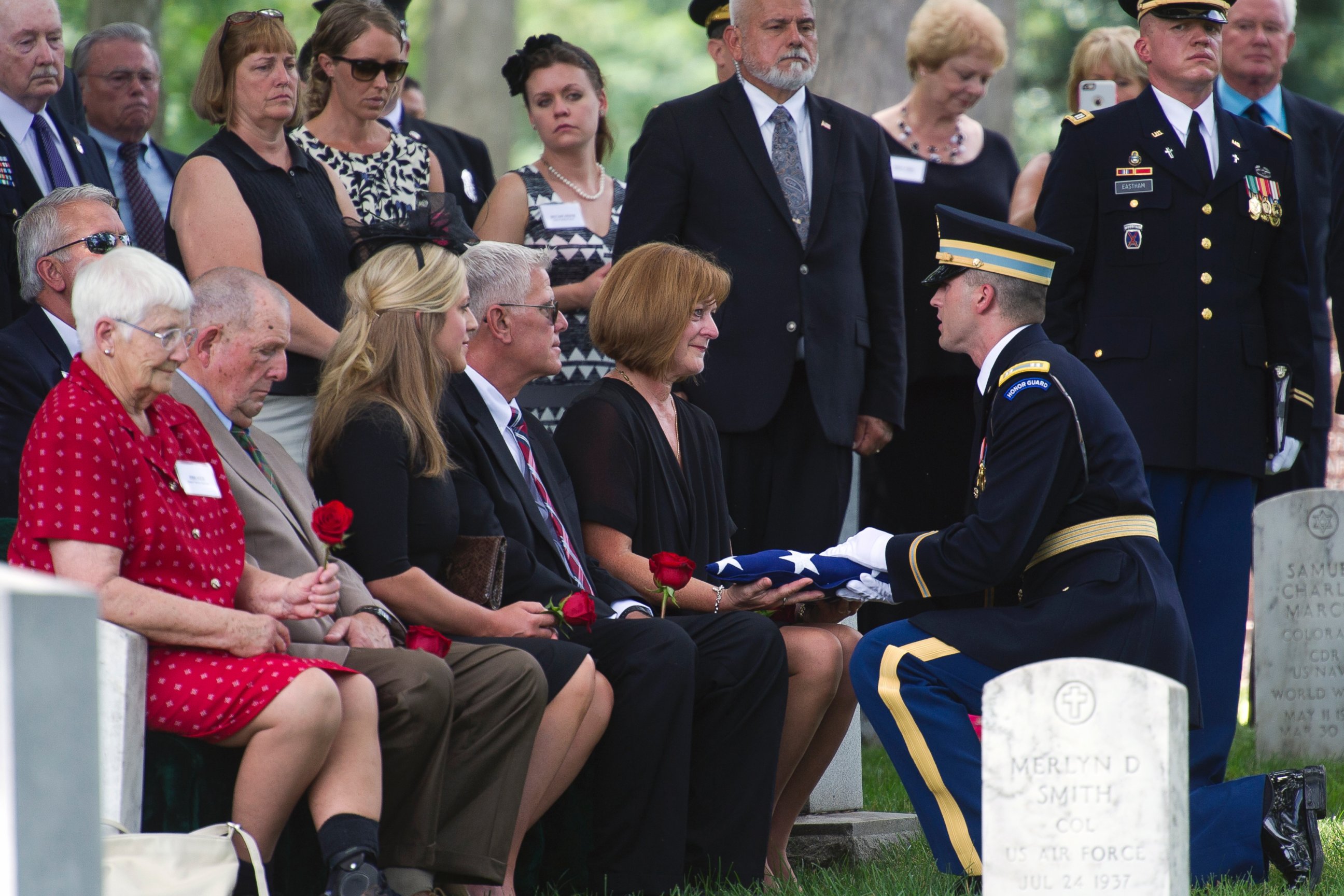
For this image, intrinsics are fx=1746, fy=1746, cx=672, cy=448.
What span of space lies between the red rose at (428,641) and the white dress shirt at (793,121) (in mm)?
2307

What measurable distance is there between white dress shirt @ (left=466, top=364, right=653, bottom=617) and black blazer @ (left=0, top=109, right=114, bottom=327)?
50.6 inches

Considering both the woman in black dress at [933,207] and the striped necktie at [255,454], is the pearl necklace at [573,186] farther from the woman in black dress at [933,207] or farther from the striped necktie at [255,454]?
the striped necktie at [255,454]

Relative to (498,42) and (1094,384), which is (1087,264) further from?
(498,42)

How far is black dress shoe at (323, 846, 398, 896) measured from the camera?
363cm

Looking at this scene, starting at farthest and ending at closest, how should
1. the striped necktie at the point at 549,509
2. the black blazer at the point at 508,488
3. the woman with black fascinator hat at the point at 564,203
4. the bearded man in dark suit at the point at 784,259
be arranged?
the woman with black fascinator hat at the point at 564,203
the bearded man in dark suit at the point at 784,259
the striped necktie at the point at 549,509
the black blazer at the point at 508,488

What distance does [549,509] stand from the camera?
4.89 meters

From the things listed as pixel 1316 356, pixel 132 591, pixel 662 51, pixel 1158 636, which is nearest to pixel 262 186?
pixel 132 591

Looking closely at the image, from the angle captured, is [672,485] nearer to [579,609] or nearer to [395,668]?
[579,609]

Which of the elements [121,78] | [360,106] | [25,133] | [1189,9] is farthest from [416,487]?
[1189,9]

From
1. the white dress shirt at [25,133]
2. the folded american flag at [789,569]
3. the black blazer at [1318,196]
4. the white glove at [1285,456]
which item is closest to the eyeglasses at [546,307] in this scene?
the folded american flag at [789,569]

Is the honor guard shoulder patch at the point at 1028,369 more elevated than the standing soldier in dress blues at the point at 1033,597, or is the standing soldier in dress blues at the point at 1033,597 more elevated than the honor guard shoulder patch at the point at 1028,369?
the honor guard shoulder patch at the point at 1028,369

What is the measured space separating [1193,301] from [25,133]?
149 inches

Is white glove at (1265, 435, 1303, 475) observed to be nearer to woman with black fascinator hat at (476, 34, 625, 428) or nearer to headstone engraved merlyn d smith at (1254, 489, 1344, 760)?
headstone engraved merlyn d smith at (1254, 489, 1344, 760)

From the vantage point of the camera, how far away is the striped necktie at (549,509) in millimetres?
4836
